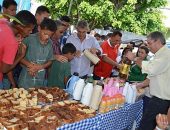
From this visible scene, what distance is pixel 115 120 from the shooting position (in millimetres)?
3285

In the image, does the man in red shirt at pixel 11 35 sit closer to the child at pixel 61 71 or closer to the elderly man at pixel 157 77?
the child at pixel 61 71

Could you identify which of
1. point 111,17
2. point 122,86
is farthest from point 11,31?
point 111,17

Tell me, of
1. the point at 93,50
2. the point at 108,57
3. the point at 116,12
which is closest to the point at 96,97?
the point at 93,50

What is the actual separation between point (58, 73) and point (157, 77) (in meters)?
1.25

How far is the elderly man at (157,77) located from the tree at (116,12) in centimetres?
1286

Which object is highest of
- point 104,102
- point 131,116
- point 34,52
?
point 34,52

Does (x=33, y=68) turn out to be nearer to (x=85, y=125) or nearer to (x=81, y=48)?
(x=85, y=125)

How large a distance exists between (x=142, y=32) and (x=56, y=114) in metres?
16.0

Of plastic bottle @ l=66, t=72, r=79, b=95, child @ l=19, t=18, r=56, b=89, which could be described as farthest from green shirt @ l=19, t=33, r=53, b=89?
plastic bottle @ l=66, t=72, r=79, b=95

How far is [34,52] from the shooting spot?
11.6 ft

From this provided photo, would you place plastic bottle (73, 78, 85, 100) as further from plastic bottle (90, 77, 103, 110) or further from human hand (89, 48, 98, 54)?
human hand (89, 48, 98, 54)

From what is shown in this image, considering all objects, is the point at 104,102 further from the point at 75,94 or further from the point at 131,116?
the point at 131,116

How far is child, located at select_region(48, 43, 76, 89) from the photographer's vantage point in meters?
Answer: 3.79

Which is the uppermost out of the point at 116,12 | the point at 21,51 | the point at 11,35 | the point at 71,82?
the point at 116,12
